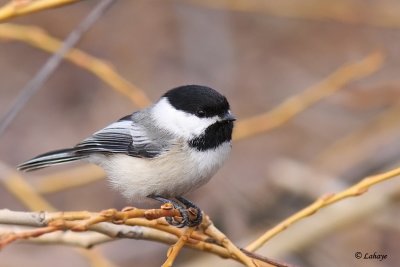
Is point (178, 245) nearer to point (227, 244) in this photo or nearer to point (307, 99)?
point (227, 244)

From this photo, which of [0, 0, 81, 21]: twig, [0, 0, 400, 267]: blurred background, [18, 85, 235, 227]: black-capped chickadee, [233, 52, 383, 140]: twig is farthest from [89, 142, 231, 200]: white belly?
[0, 0, 400, 267]: blurred background

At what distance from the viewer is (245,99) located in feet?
15.1

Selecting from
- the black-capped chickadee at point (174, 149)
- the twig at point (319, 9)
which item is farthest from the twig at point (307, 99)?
the twig at point (319, 9)

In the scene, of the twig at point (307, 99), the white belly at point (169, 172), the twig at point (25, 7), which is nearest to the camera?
the twig at point (25, 7)

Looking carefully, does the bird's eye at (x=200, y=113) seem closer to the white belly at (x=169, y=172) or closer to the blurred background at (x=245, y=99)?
the white belly at (x=169, y=172)

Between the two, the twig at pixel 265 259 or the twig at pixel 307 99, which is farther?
the twig at pixel 307 99

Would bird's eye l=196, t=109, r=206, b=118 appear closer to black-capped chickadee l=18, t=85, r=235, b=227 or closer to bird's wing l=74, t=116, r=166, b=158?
black-capped chickadee l=18, t=85, r=235, b=227

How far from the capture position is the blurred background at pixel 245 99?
10.5ft

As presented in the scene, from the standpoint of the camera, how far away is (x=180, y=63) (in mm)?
4879

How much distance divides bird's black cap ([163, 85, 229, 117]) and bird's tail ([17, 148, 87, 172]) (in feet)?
1.52

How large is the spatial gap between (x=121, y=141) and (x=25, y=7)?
0.93 metres

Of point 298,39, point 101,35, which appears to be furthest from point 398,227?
point 101,35

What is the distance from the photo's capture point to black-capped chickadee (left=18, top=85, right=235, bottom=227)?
212 centimetres

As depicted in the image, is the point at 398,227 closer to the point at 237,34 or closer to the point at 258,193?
the point at 258,193
